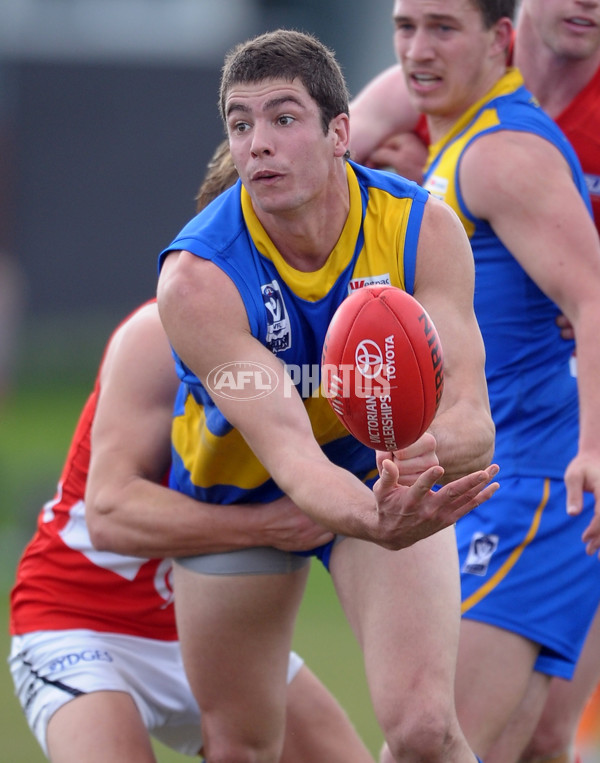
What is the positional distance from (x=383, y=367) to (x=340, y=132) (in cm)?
84

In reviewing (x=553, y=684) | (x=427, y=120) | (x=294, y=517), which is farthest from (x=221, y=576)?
(x=427, y=120)

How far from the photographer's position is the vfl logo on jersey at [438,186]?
14.0 ft

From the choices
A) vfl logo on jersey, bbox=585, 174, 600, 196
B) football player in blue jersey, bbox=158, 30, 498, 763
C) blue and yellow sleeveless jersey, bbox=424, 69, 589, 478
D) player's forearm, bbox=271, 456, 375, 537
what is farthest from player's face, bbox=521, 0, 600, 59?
player's forearm, bbox=271, 456, 375, 537

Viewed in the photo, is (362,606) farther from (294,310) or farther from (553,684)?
(553,684)

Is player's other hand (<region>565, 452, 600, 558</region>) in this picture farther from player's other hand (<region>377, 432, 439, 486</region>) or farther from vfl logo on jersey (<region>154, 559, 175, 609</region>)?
vfl logo on jersey (<region>154, 559, 175, 609</region>)

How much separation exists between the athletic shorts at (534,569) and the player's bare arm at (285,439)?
3.95ft

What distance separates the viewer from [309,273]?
346 centimetres

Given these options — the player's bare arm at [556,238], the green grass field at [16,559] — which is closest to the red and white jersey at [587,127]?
the player's bare arm at [556,238]

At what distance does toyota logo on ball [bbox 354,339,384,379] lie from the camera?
2971 millimetres

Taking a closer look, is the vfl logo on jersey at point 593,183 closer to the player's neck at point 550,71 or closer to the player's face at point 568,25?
the player's neck at point 550,71

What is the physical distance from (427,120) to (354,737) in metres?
2.30

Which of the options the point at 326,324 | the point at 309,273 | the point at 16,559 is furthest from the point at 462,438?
the point at 16,559

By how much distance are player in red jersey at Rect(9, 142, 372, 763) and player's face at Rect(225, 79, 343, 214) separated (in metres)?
0.75

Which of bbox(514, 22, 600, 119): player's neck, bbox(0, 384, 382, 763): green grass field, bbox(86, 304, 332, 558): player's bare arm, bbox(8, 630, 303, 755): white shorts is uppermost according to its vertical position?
bbox(514, 22, 600, 119): player's neck
